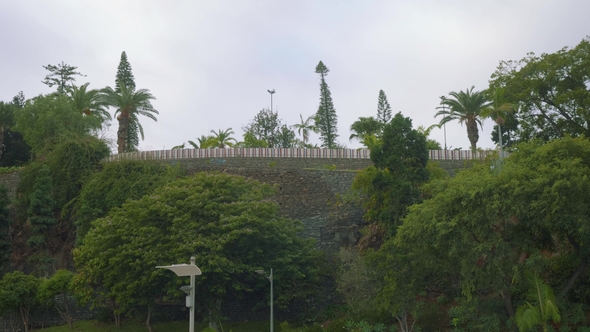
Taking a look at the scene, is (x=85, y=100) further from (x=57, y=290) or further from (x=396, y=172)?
(x=396, y=172)

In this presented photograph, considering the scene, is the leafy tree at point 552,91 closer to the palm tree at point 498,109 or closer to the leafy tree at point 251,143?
the palm tree at point 498,109

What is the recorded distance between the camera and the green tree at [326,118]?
49.0 meters

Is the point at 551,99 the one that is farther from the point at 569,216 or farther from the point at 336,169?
the point at 569,216

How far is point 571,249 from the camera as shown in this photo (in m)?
20.8

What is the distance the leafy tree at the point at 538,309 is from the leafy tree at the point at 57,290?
55.1 ft

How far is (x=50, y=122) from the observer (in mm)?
34969

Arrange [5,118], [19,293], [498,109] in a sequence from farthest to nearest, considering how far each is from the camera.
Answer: [5,118], [498,109], [19,293]

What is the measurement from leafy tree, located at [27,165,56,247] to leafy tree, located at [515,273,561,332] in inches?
809

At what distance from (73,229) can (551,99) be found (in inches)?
885

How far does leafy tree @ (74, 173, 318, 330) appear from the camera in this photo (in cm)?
2330

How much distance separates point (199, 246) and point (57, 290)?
7.01m

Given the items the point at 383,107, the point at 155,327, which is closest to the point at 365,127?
the point at 383,107

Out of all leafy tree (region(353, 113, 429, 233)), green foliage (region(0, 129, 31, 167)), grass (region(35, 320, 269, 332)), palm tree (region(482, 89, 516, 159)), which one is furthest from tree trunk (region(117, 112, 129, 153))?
palm tree (region(482, 89, 516, 159))

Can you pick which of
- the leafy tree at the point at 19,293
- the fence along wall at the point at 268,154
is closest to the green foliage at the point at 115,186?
the fence along wall at the point at 268,154
